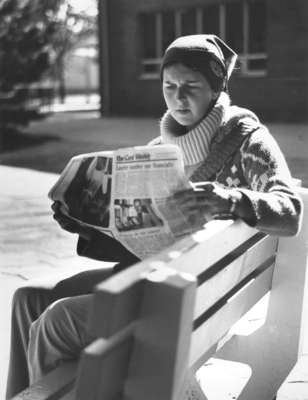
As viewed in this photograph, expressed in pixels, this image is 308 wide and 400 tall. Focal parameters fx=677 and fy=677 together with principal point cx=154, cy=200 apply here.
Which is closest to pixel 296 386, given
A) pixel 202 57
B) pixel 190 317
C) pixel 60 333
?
pixel 60 333

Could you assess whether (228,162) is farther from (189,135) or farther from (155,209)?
(155,209)

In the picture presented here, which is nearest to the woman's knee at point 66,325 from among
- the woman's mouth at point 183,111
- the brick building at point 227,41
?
the woman's mouth at point 183,111

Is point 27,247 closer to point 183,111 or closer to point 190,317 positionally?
point 183,111

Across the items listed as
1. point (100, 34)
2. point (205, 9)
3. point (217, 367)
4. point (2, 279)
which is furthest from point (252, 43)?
point (217, 367)

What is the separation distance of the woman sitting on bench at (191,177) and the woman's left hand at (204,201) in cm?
6

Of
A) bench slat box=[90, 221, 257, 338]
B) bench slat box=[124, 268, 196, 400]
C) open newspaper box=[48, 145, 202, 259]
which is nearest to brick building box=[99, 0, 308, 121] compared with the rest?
open newspaper box=[48, 145, 202, 259]

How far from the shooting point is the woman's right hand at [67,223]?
2.02 metres

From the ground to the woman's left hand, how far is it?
1.39 m

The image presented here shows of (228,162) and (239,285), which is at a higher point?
(228,162)

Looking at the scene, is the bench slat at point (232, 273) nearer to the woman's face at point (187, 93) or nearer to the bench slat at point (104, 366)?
the bench slat at point (104, 366)

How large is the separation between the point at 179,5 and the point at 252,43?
2138 mm

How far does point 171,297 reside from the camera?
4.31 feet

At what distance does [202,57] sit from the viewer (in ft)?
7.29

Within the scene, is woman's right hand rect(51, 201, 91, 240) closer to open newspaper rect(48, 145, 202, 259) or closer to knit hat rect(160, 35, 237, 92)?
open newspaper rect(48, 145, 202, 259)
